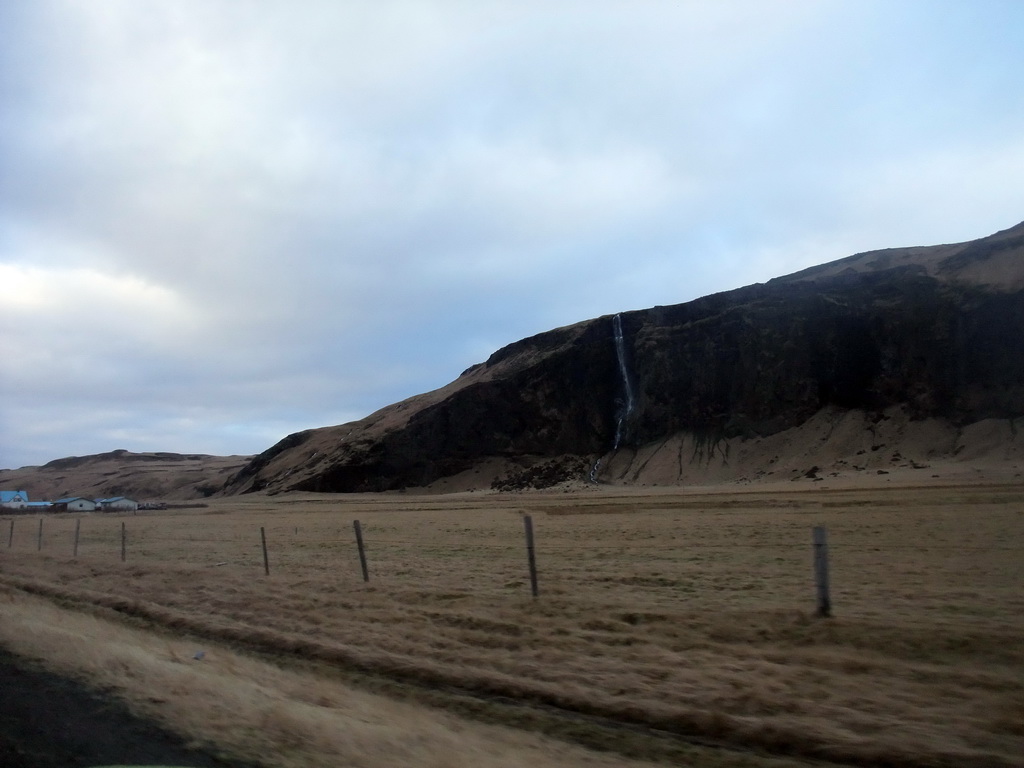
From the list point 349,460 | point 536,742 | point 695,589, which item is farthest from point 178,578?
point 349,460

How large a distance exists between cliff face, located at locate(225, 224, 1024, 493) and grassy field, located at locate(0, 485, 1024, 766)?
54.2m

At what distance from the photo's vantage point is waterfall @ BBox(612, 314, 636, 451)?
92562 mm

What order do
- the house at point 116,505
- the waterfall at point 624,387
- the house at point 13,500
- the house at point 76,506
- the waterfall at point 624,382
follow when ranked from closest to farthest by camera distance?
the house at point 116,505, the house at point 76,506, the waterfall at point 624,387, the waterfall at point 624,382, the house at point 13,500

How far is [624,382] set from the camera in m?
95.3

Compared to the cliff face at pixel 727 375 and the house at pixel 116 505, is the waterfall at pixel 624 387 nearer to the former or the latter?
the cliff face at pixel 727 375

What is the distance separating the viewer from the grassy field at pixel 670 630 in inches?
254

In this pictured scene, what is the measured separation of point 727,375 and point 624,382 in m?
15.4

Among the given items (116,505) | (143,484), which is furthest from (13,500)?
(143,484)

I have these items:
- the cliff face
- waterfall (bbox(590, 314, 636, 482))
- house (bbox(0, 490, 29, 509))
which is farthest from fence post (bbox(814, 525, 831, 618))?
house (bbox(0, 490, 29, 509))

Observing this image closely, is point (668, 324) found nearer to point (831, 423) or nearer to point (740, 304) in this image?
point (740, 304)

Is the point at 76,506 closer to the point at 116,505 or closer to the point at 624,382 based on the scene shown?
the point at 116,505

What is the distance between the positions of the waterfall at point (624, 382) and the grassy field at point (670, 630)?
235 feet

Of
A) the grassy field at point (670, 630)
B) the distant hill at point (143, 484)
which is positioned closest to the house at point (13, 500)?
the distant hill at point (143, 484)

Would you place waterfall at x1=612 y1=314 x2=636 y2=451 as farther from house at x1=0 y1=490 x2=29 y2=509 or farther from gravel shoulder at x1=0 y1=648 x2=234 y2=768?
gravel shoulder at x1=0 y1=648 x2=234 y2=768
